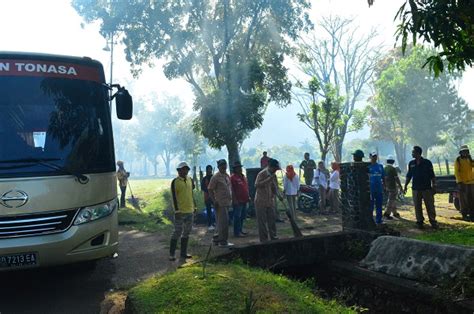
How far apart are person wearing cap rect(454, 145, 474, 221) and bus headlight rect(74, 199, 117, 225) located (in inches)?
335

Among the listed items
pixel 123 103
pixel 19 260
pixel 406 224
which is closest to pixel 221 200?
pixel 123 103

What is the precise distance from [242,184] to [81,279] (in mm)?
4412

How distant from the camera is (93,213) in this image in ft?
17.1

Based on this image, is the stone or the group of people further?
the group of people

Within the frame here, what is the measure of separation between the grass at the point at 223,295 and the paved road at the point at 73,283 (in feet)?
3.33

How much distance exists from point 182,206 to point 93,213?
6.91ft

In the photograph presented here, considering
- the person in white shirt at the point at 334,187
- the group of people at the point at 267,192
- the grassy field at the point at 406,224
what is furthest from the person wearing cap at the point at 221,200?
the person in white shirt at the point at 334,187

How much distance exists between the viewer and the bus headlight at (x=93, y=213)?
16.7 feet

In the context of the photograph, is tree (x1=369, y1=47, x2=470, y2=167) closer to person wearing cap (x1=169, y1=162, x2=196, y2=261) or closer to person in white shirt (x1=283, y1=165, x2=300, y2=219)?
person in white shirt (x1=283, y1=165, x2=300, y2=219)

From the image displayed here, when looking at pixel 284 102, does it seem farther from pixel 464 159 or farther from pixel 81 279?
pixel 81 279

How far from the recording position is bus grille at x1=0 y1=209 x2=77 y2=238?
4.68 m

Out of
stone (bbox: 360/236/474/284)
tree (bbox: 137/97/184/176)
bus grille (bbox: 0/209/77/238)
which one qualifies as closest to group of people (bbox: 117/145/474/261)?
bus grille (bbox: 0/209/77/238)

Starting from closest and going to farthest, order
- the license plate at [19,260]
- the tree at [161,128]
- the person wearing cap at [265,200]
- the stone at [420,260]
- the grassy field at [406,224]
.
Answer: the license plate at [19,260] < the stone at [420,260] < the grassy field at [406,224] < the person wearing cap at [265,200] < the tree at [161,128]

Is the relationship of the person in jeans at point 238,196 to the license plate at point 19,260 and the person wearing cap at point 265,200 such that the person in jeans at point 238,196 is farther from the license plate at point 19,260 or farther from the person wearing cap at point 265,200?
the license plate at point 19,260
